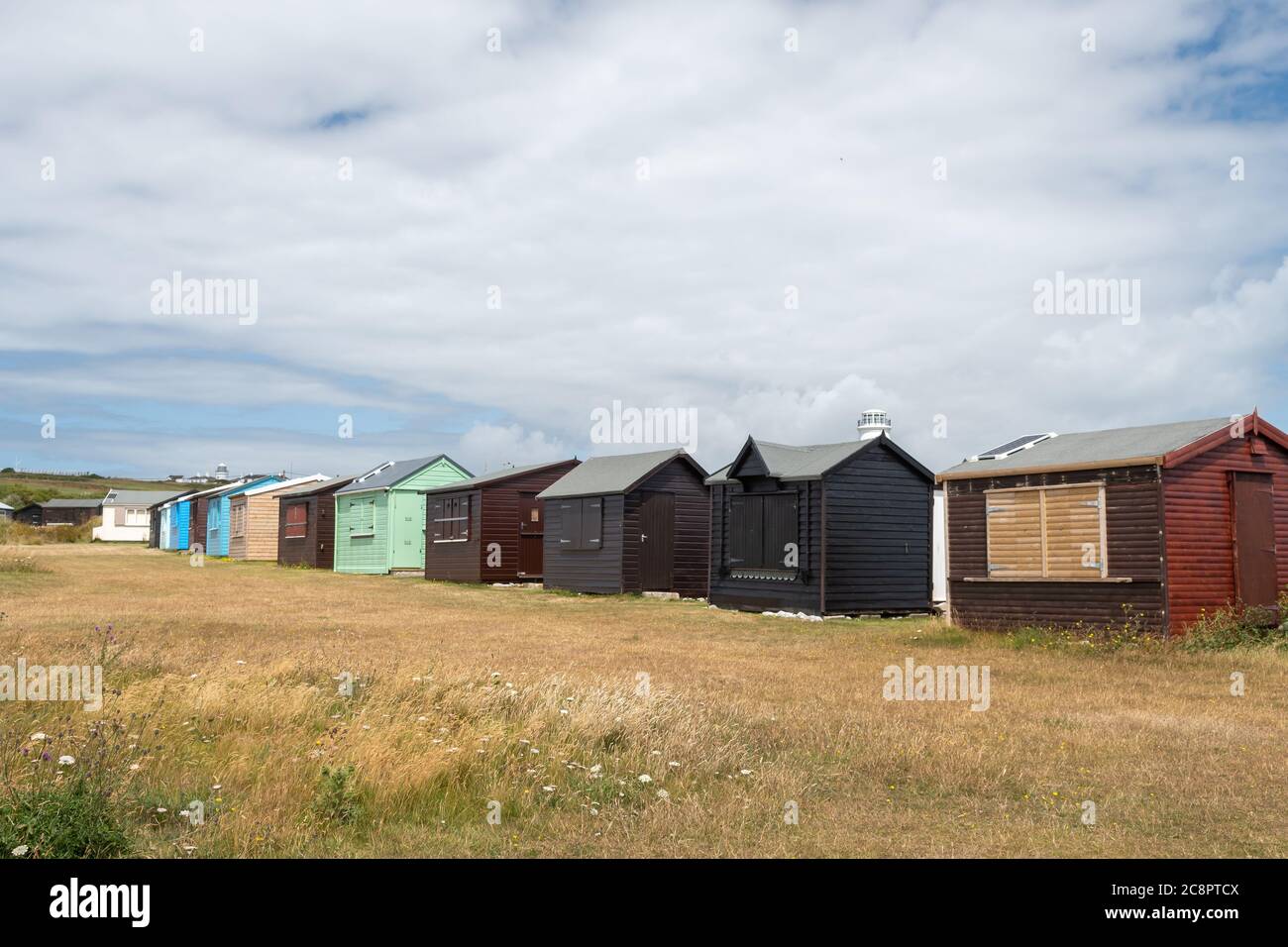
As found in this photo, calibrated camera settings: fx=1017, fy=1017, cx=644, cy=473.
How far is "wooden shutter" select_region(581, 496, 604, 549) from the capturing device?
1314 inches

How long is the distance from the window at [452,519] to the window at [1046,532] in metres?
23.1

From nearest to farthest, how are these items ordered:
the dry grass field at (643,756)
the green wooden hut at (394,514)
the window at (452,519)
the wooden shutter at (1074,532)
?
1. the dry grass field at (643,756)
2. the wooden shutter at (1074,532)
3. the window at (452,519)
4. the green wooden hut at (394,514)

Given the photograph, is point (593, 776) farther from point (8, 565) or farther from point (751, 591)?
point (8, 565)

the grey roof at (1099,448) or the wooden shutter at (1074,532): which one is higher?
the grey roof at (1099,448)

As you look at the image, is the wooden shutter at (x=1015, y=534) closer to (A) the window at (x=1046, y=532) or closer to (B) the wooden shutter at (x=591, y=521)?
(A) the window at (x=1046, y=532)

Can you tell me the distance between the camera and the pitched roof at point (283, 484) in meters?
60.2

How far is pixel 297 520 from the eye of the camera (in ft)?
172

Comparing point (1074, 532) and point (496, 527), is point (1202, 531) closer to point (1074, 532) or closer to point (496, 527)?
point (1074, 532)

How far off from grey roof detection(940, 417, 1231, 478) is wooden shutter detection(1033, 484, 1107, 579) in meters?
0.63

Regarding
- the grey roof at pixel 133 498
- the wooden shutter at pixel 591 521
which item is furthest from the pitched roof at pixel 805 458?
the grey roof at pixel 133 498

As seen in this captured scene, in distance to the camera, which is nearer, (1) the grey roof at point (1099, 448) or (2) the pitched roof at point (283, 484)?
(1) the grey roof at point (1099, 448)

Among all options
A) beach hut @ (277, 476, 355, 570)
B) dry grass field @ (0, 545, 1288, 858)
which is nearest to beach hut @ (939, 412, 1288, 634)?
dry grass field @ (0, 545, 1288, 858)

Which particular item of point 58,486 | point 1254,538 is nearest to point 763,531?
point 1254,538
